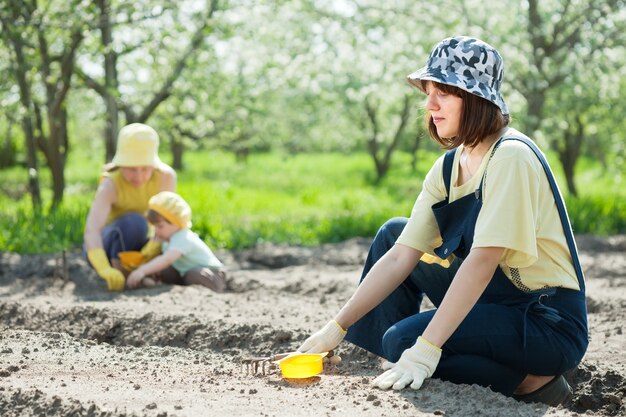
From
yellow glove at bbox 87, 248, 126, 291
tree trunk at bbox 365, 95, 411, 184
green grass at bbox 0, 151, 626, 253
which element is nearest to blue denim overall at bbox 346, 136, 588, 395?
yellow glove at bbox 87, 248, 126, 291

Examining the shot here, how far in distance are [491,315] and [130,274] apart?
2.83 meters

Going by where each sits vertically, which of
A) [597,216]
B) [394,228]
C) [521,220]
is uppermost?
[521,220]

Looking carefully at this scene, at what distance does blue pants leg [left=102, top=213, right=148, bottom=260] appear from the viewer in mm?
5090

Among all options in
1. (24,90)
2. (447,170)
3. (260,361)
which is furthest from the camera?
(24,90)

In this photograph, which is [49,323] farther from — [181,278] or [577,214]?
[577,214]

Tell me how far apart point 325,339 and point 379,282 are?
264 mm

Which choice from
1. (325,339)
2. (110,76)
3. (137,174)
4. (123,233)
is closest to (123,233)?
(123,233)

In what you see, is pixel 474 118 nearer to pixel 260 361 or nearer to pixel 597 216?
pixel 260 361

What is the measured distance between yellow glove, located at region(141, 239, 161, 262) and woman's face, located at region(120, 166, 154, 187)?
37 centimetres

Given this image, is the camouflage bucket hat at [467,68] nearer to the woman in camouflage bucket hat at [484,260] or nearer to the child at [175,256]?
the woman in camouflage bucket hat at [484,260]

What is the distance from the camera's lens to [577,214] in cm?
774

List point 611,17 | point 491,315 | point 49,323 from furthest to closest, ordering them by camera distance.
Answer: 1. point 611,17
2. point 49,323
3. point 491,315

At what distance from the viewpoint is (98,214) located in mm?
4949

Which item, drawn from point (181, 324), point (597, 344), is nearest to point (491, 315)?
point (597, 344)
